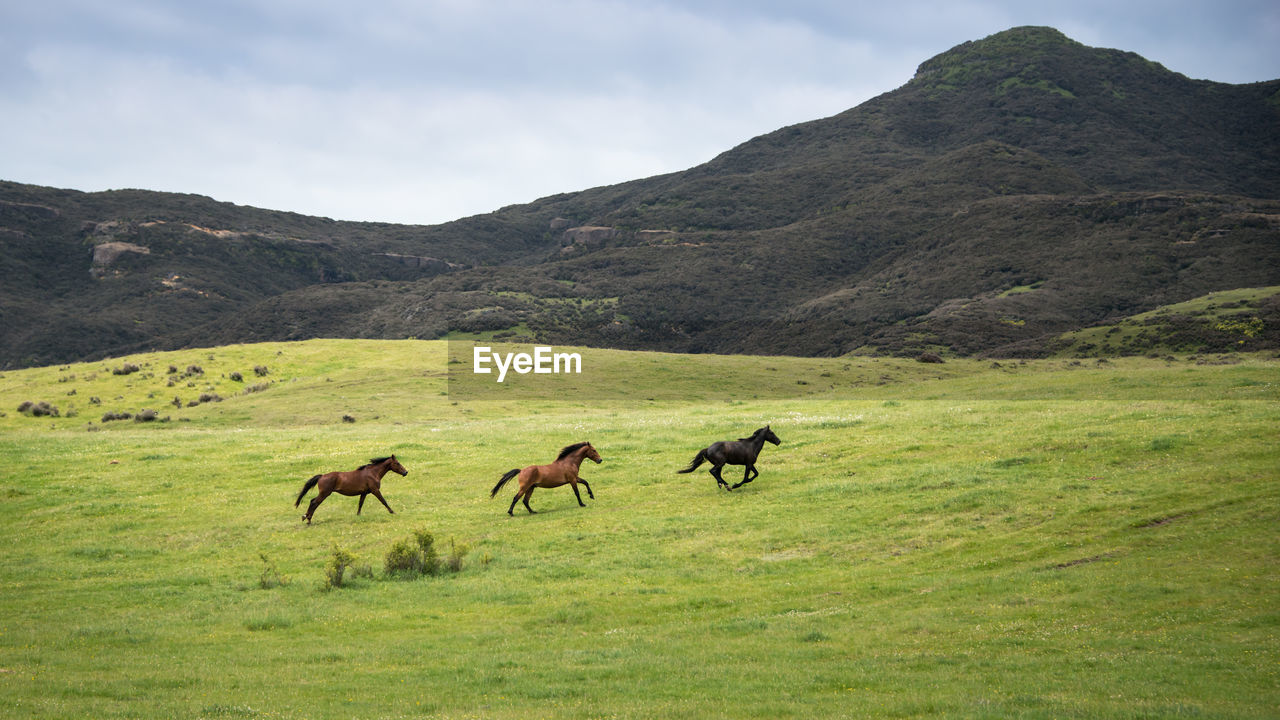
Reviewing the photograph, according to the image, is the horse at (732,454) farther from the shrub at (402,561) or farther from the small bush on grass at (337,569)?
the small bush on grass at (337,569)

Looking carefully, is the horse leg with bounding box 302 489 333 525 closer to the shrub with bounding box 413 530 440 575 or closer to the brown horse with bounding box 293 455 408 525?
the brown horse with bounding box 293 455 408 525

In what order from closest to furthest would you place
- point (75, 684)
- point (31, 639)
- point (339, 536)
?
point (75, 684) → point (31, 639) → point (339, 536)

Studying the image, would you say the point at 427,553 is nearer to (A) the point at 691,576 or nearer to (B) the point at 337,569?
(B) the point at 337,569

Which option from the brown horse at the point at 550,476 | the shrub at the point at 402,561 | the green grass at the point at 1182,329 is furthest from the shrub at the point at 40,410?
the green grass at the point at 1182,329

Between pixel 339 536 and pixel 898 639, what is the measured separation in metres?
14.9

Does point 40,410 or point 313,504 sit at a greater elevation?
point 313,504

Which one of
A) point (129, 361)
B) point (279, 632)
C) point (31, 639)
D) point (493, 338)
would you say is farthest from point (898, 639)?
point (493, 338)

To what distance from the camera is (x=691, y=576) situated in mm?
16734

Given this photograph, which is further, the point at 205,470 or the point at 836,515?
the point at 205,470

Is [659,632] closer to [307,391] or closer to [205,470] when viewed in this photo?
[205,470]

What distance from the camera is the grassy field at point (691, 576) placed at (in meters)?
10.4

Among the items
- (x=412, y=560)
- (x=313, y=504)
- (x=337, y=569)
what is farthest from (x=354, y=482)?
(x=337, y=569)

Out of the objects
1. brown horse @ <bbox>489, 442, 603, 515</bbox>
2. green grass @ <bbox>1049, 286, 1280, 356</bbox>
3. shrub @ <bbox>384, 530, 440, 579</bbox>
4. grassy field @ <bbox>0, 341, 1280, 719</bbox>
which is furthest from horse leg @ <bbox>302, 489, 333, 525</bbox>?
green grass @ <bbox>1049, 286, 1280, 356</bbox>

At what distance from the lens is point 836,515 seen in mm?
20094
